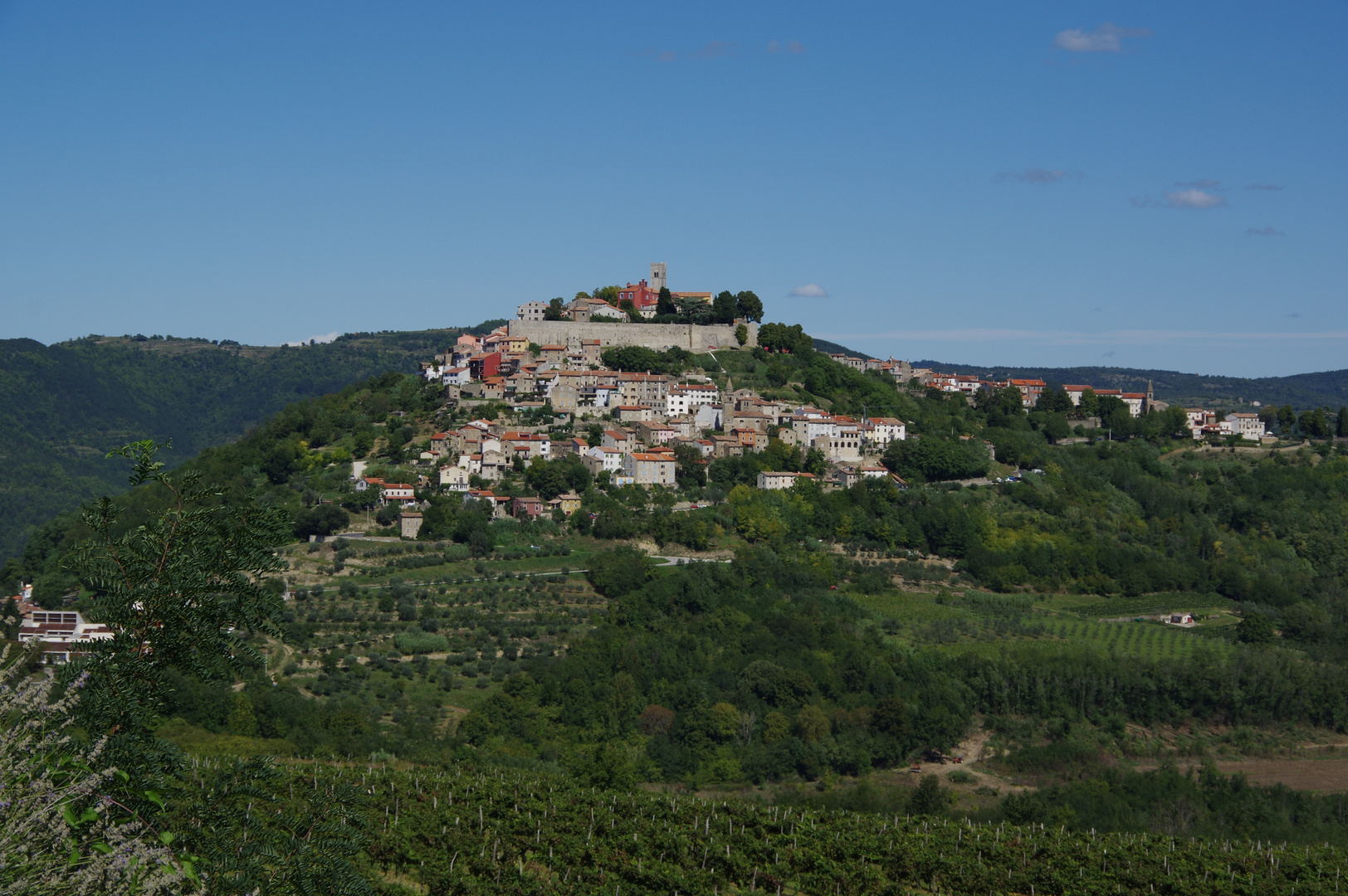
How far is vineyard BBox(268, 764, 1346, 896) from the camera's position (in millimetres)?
16656

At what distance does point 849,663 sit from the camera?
36.7m

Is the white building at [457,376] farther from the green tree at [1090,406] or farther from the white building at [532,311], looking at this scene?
the green tree at [1090,406]

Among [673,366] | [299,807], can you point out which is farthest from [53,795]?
[673,366]

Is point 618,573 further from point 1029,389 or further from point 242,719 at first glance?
point 1029,389

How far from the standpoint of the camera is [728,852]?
18.0 meters

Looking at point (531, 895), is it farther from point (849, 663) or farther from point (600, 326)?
point (600, 326)

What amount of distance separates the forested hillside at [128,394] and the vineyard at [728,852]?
234ft

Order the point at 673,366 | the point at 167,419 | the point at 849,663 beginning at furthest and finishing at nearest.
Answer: the point at 167,419 < the point at 673,366 < the point at 849,663

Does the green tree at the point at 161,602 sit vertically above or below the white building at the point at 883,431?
above

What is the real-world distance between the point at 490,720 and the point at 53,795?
25.1m

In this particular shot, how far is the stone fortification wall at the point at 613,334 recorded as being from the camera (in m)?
64.2

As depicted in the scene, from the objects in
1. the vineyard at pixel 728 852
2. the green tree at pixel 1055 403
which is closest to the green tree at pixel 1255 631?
the vineyard at pixel 728 852

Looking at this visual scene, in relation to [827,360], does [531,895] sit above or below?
below

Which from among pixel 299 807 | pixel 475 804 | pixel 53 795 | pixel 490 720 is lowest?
pixel 490 720
